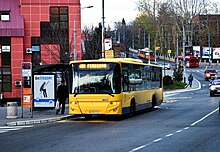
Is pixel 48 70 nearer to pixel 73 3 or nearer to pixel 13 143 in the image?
pixel 13 143

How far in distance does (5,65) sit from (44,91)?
100 ft

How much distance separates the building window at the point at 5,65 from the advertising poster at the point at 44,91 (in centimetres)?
2954

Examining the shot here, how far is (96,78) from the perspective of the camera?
25.4m

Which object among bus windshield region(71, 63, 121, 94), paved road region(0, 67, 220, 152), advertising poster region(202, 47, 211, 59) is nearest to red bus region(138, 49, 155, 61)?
A: advertising poster region(202, 47, 211, 59)

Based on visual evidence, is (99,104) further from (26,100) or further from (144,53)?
(144,53)

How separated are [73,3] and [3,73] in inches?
417

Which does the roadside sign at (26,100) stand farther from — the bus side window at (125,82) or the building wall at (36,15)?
the building wall at (36,15)

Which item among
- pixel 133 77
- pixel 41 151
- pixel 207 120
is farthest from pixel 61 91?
pixel 41 151

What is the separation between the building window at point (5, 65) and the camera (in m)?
58.0

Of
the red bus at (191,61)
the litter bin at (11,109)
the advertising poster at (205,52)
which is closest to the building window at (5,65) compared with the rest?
the litter bin at (11,109)

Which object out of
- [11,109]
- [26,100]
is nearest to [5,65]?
[26,100]

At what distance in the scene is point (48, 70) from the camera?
30984mm

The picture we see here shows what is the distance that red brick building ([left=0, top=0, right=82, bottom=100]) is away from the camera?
189 ft

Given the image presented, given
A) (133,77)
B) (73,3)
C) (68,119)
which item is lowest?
(68,119)
